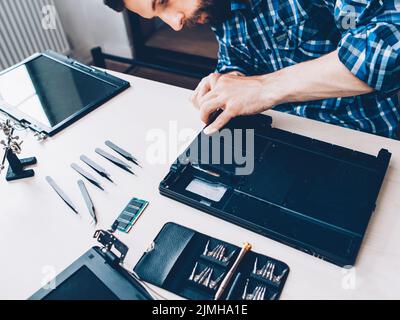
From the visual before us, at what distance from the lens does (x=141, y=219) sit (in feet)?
2.65

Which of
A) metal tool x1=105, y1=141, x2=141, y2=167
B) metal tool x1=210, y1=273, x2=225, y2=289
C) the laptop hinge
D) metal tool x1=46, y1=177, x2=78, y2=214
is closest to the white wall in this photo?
metal tool x1=105, y1=141, x2=141, y2=167

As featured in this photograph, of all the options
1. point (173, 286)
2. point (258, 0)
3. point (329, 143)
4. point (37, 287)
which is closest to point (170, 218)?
point (173, 286)

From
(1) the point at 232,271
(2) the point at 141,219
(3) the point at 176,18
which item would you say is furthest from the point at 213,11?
(1) the point at 232,271

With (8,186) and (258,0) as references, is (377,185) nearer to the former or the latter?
(258,0)

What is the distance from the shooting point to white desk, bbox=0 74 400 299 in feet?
2.23

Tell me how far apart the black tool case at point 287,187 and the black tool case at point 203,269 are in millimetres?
64

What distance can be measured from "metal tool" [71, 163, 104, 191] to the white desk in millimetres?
15

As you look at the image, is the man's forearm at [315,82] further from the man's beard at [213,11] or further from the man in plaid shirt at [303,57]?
the man's beard at [213,11]

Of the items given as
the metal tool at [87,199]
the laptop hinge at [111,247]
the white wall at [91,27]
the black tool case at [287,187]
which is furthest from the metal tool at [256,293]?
the white wall at [91,27]

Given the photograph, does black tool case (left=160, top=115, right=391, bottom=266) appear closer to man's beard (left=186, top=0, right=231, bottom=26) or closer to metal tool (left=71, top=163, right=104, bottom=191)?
metal tool (left=71, top=163, right=104, bottom=191)

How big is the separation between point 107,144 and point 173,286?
1.50ft

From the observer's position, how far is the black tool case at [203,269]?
667 millimetres

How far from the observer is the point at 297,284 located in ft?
2.20

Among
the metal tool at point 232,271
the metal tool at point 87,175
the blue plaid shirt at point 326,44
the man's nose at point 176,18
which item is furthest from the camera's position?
the man's nose at point 176,18
